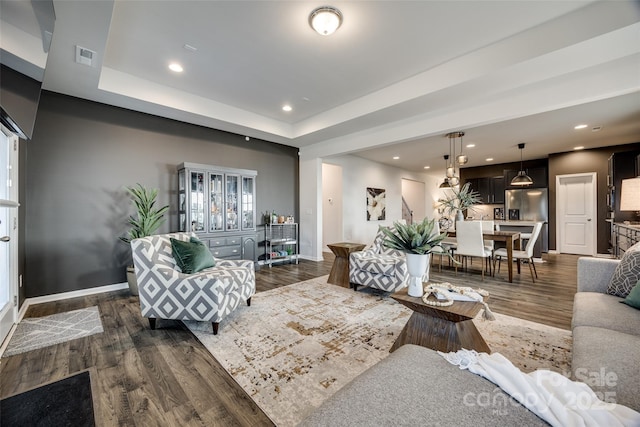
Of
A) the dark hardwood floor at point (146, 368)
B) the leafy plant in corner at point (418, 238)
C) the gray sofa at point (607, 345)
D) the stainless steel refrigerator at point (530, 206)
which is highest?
the stainless steel refrigerator at point (530, 206)

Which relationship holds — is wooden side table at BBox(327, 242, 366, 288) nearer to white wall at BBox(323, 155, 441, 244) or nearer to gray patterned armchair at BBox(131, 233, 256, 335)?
gray patterned armchair at BBox(131, 233, 256, 335)

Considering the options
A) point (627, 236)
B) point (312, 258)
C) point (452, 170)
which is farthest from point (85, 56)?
point (627, 236)

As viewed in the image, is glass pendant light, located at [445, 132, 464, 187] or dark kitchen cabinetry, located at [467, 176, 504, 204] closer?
glass pendant light, located at [445, 132, 464, 187]

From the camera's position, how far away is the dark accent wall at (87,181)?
3.30 m

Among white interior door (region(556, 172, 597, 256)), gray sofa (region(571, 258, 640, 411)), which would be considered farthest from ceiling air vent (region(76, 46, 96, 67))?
white interior door (region(556, 172, 597, 256))

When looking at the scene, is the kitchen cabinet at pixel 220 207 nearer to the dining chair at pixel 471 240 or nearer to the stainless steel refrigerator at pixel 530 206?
the dining chair at pixel 471 240

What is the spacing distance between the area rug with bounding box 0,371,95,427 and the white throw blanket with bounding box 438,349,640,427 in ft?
6.19

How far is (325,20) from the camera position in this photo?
240 cm

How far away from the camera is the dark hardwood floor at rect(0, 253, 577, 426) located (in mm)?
1499

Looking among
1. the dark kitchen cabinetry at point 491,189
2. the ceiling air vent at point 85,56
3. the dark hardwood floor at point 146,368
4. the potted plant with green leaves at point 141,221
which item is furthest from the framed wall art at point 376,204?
the ceiling air vent at point 85,56

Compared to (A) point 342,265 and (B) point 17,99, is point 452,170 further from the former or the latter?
(B) point 17,99

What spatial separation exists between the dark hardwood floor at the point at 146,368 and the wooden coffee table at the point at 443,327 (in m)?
1.19

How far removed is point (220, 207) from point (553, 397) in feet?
15.0

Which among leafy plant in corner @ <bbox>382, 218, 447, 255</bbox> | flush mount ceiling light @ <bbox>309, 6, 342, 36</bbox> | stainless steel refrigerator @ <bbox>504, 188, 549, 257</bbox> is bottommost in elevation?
leafy plant in corner @ <bbox>382, 218, 447, 255</bbox>
